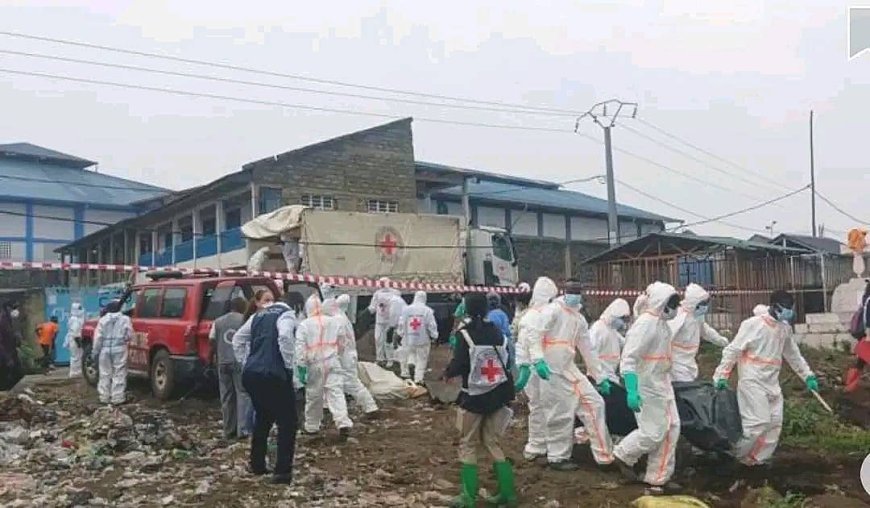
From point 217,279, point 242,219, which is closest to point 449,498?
point 217,279

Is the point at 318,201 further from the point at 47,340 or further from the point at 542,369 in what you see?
the point at 542,369

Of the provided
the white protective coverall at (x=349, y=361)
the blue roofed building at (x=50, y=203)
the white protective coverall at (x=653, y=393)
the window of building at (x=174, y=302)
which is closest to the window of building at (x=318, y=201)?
the blue roofed building at (x=50, y=203)

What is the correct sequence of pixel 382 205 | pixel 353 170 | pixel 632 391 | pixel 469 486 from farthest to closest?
pixel 382 205 < pixel 353 170 < pixel 632 391 < pixel 469 486

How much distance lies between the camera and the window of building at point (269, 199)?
24312mm

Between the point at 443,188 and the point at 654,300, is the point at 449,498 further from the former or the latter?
the point at 443,188

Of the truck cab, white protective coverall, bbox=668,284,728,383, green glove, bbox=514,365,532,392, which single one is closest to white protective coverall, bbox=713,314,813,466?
white protective coverall, bbox=668,284,728,383

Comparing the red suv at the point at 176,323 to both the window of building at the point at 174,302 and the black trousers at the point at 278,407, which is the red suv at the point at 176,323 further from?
the black trousers at the point at 278,407

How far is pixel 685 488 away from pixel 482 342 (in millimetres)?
1964

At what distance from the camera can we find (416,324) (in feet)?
43.1

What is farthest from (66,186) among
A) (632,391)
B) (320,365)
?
(632,391)

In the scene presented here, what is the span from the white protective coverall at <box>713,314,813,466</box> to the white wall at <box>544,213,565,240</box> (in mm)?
26427

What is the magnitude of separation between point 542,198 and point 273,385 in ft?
95.7

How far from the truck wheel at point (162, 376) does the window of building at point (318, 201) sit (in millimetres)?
13582

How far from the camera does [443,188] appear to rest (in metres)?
30.7
